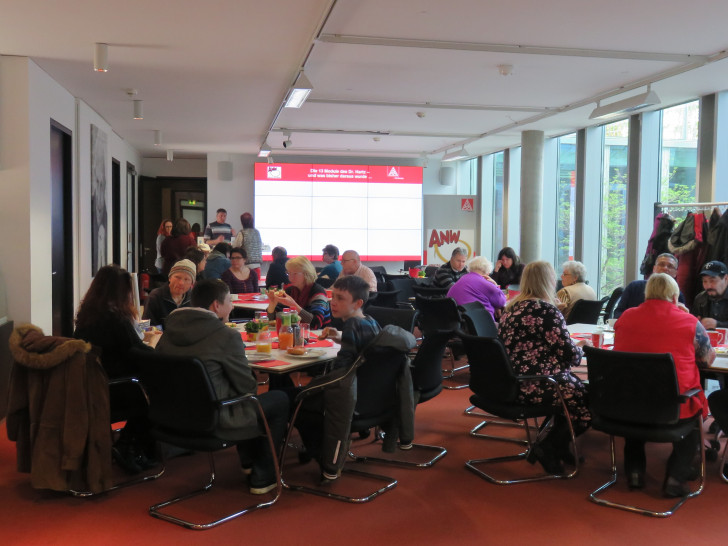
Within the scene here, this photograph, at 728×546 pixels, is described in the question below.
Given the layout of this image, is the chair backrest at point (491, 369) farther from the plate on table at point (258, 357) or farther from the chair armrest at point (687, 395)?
the plate on table at point (258, 357)

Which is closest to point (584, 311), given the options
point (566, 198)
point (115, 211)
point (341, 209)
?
point (566, 198)

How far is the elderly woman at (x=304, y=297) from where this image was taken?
554 centimetres

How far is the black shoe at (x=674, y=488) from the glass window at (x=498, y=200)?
34.8ft

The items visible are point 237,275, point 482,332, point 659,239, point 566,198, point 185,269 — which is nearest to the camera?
point 482,332

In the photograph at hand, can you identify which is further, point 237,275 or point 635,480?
point 237,275

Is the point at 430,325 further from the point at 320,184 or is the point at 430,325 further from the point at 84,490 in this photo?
the point at 320,184

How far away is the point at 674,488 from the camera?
12.9 ft

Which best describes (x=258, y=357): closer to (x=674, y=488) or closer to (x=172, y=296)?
(x=172, y=296)

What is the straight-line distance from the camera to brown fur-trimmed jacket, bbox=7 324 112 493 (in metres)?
3.65

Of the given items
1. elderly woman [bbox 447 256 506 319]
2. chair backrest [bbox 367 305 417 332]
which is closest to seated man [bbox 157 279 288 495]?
chair backrest [bbox 367 305 417 332]

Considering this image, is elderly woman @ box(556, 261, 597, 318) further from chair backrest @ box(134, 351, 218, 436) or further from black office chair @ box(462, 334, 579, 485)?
chair backrest @ box(134, 351, 218, 436)

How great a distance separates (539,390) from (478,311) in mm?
1366

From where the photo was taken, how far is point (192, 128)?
11164 millimetres

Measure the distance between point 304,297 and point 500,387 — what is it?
7.23 feet
